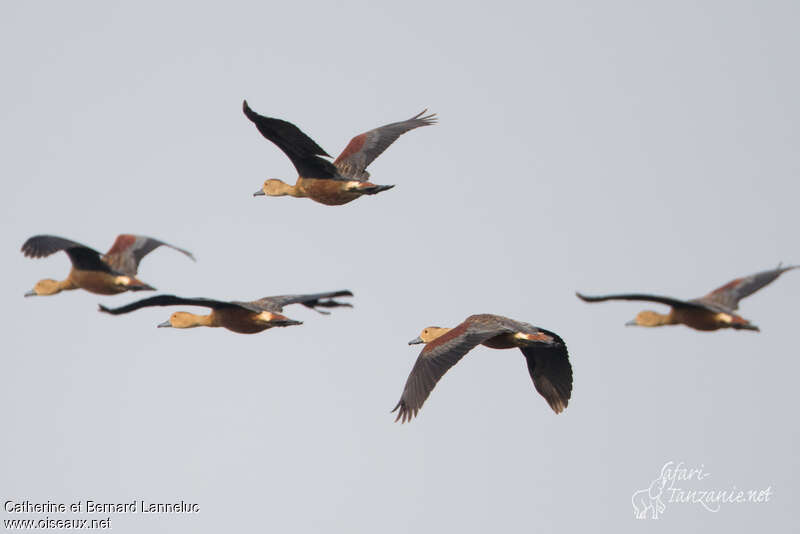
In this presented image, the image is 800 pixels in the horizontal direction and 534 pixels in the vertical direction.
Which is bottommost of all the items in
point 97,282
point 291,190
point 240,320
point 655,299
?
point 655,299

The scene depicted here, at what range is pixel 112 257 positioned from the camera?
17.7 m

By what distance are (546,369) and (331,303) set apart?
3.55 meters

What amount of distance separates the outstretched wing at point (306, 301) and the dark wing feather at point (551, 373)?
9.87ft

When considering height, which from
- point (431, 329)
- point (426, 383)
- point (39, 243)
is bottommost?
point (426, 383)

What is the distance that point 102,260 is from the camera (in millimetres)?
17547

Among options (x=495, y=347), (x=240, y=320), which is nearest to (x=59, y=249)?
(x=240, y=320)

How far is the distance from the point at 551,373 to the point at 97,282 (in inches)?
224

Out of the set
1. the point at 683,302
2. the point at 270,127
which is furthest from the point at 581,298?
the point at 270,127

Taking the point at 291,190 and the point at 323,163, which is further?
the point at 291,190

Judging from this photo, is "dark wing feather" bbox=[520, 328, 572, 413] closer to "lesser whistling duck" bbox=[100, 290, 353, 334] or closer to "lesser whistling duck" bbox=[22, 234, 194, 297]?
"lesser whistling duck" bbox=[100, 290, 353, 334]

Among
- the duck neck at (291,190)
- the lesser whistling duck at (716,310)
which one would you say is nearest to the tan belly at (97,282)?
the duck neck at (291,190)

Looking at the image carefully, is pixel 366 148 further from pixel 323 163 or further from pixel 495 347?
pixel 495 347

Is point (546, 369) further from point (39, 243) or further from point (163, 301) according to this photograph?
point (39, 243)

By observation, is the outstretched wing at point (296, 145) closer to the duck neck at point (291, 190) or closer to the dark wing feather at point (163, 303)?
the duck neck at point (291, 190)
